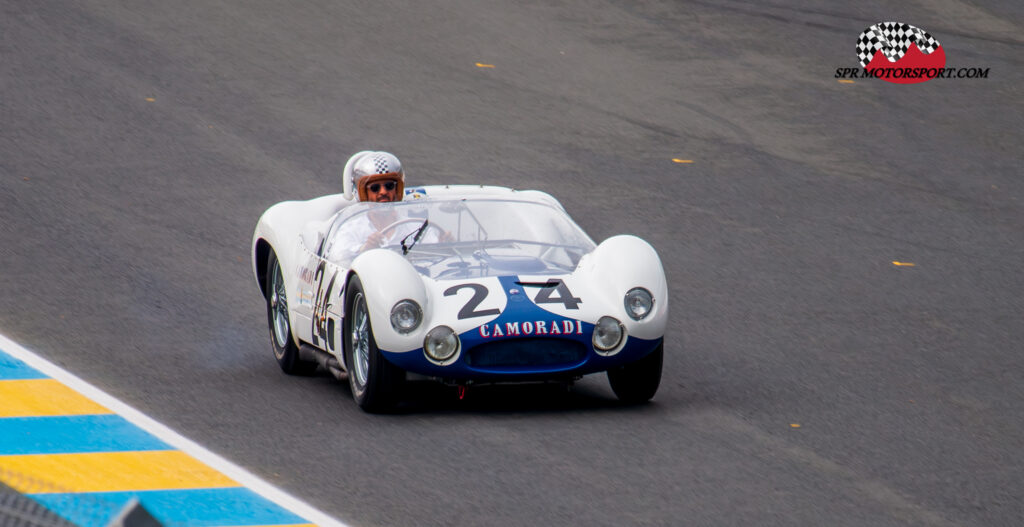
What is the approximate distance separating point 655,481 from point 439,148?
9.27 m

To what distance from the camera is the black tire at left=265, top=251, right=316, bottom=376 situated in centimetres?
895

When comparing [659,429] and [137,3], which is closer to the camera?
[659,429]

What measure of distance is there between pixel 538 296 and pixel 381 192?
187 cm

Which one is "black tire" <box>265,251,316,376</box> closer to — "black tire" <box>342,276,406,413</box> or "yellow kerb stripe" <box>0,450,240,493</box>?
"black tire" <box>342,276,406,413</box>

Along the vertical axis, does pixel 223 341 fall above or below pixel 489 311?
below

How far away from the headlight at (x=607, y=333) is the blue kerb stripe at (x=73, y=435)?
7.13ft

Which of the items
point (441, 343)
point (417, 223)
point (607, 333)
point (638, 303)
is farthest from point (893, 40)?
point (441, 343)

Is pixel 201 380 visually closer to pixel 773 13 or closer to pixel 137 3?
pixel 137 3

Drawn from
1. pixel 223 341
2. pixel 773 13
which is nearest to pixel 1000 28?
pixel 773 13

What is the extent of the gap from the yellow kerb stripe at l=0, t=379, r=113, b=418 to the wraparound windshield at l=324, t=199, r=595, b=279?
5.19 feet

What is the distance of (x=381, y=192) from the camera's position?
9.08 metres

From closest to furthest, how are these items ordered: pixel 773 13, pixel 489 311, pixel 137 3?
pixel 489 311 < pixel 137 3 < pixel 773 13

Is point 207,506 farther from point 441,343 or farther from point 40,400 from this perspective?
point 40,400

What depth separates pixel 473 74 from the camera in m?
17.7
